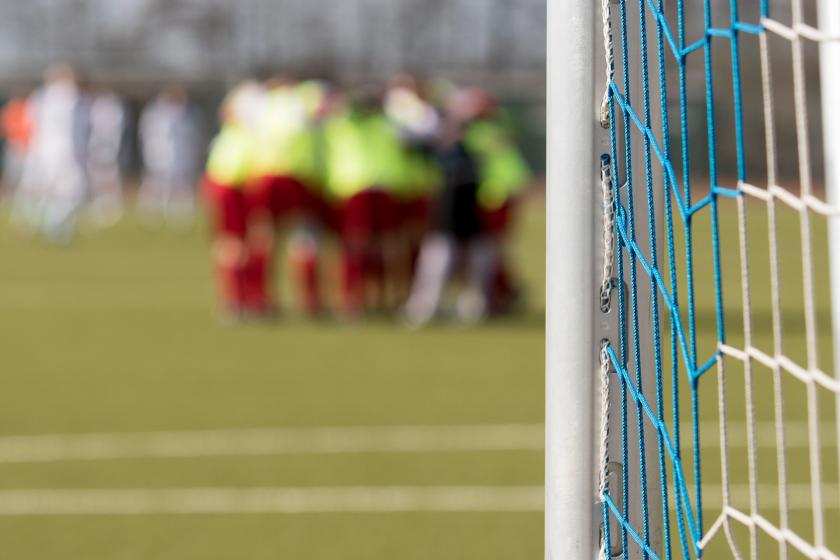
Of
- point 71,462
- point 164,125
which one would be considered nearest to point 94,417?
point 71,462

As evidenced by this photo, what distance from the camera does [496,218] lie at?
1168 centimetres

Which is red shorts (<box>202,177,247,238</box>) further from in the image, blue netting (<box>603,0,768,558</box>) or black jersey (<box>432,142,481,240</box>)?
blue netting (<box>603,0,768,558</box>)

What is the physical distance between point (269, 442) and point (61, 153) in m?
13.9

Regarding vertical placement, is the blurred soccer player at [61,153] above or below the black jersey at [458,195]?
above

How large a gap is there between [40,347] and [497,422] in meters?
3.86

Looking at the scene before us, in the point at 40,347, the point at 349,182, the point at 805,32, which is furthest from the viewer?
the point at 349,182

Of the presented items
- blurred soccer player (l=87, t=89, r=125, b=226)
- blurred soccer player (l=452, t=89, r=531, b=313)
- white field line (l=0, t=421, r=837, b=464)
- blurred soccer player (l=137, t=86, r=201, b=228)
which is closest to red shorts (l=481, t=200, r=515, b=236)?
blurred soccer player (l=452, t=89, r=531, b=313)

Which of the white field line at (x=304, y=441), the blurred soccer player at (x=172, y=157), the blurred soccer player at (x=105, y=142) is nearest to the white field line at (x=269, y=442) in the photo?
the white field line at (x=304, y=441)

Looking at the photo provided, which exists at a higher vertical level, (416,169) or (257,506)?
(416,169)

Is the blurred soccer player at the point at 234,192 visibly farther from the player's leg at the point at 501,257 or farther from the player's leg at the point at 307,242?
the player's leg at the point at 501,257

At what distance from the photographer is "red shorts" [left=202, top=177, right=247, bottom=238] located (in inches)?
445

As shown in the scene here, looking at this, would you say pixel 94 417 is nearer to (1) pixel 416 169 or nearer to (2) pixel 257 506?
(2) pixel 257 506

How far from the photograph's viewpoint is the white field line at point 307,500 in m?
5.75

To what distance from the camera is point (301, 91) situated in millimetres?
11594
